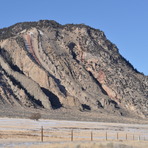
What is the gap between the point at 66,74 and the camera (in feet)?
408

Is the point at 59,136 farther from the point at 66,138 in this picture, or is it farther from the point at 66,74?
the point at 66,74

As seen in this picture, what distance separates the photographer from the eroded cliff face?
114m

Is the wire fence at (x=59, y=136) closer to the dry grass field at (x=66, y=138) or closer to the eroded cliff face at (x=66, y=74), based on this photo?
the dry grass field at (x=66, y=138)

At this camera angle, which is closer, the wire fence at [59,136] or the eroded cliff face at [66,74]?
the wire fence at [59,136]

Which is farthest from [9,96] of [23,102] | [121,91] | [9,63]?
[121,91]

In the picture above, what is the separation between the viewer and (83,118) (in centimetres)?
10525

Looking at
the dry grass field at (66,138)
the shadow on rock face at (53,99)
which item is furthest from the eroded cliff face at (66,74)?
the dry grass field at (66,138)

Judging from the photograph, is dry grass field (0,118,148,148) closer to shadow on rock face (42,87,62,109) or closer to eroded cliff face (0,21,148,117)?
eroded cliff face (0,21,148,117)

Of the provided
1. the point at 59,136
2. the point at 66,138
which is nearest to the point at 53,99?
the point at 59,136

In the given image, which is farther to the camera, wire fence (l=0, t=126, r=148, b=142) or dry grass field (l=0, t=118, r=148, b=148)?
wire fence (l=0, t=126, r=148, b=142)

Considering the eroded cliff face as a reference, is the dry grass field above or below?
below

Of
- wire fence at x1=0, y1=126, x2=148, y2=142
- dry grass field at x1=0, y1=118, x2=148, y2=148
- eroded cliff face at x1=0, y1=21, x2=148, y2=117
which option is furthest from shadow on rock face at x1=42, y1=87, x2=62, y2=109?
wire fence at x1=0, y1=126, x2=148, y2=142

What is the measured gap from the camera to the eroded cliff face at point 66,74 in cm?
11350

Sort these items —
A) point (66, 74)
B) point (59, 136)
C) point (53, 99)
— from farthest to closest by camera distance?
point (66, 74), point (53, 99), point (59, 136)
